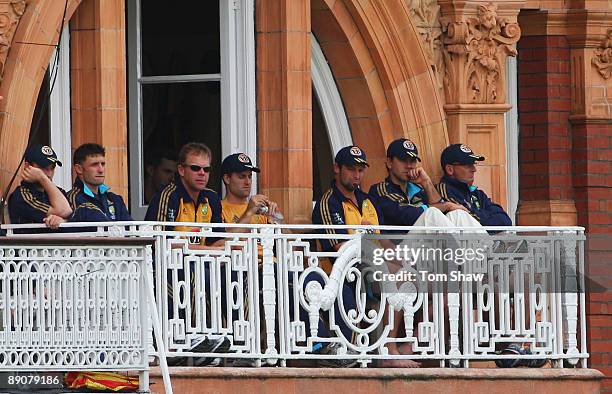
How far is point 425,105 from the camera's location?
21359 millimetres

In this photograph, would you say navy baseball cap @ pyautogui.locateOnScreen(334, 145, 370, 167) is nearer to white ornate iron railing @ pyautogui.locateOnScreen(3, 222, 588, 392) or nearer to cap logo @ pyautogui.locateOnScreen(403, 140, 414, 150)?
cap logo @ pyautogui.locateOnScreen(403, 140, 414, 150)

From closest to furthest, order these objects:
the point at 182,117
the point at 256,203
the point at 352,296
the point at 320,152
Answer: the point at 352,296 < the point at 256,203 < the point at 182,117 < the point at 320,152

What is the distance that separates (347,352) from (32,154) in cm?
274

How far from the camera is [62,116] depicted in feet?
65.2

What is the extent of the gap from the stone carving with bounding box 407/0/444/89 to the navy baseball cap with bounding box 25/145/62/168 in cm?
423

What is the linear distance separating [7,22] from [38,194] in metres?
1.50

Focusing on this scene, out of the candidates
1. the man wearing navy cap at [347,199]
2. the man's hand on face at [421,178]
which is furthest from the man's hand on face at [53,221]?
the man's hand on face at [421,178]

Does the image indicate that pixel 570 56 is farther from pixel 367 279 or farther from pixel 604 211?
pixel 367 279

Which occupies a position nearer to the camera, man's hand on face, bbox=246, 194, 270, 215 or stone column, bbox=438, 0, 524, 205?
man's hand on face, bbox=246, 194, 270, 215

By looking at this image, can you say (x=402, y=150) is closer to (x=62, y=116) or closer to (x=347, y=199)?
(x=347, y=199)

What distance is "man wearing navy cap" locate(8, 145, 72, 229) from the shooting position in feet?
59.4

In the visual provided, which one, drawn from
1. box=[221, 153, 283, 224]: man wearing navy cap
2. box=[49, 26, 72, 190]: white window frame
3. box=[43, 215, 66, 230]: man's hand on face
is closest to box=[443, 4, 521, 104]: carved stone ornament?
box=[221, 153, 283, 224]: man wearing navy cap

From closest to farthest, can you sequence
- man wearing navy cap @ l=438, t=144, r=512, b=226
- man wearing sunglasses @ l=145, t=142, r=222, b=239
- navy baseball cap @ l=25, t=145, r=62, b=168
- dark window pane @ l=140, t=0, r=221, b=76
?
navy baseball cap @ l=25, t=145, r=62, b=168, man wearing sunglasses @ l=145, t=142, r=222, b=239, man wearing navy cap @ l=438, t=144, r=512, b=226, dark window pane @ l=140, t=0, r=221, b=76

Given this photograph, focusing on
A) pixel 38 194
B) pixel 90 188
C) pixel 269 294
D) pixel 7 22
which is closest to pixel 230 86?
pixel 7 22
